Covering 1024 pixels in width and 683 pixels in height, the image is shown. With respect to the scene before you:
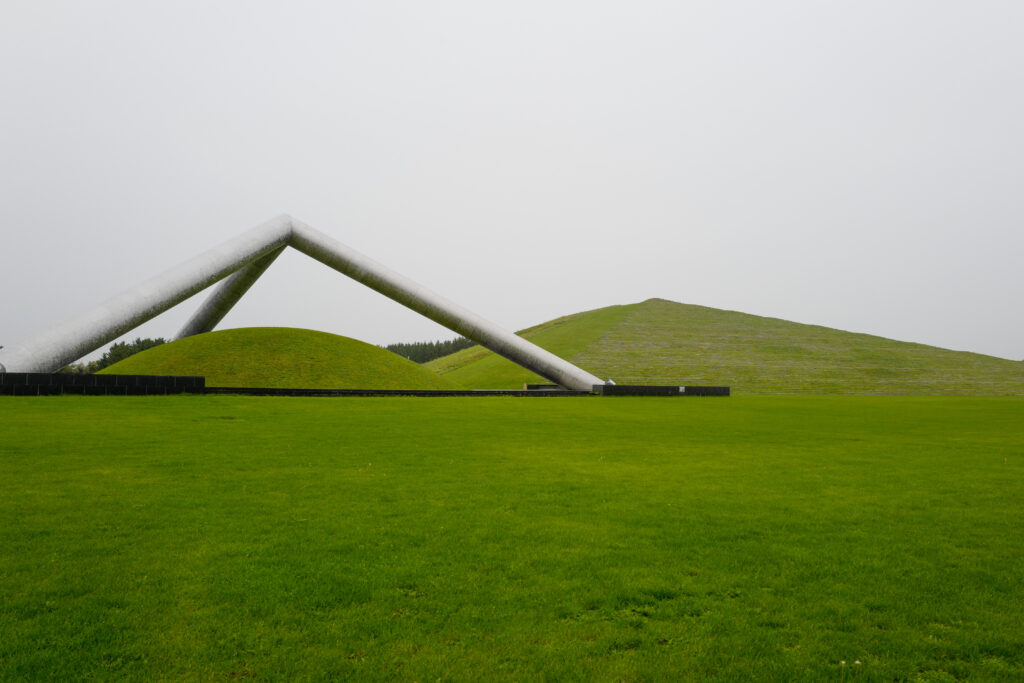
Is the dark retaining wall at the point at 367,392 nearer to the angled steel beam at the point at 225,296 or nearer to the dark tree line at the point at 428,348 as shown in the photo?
the angled steel beam at the point at 225,296

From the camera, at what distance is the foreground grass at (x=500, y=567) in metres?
3.43

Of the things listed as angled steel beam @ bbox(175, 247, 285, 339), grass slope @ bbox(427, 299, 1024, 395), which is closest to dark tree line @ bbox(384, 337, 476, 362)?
grass slope @ bbox(427, 299, 1024, 395)

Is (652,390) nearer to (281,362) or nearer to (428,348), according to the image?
(281,362)

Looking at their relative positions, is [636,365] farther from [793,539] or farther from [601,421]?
[793,539]

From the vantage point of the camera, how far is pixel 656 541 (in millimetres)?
5551

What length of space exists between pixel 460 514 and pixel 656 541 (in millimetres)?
1948

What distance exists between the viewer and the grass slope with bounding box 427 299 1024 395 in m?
55.4

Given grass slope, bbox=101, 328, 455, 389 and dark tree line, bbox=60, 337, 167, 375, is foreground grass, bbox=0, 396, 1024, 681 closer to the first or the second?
grass slope, bbox=101, 328, 455, 389

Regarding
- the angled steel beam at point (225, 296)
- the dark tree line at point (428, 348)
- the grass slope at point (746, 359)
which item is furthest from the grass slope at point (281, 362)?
the dark tree line at point (428, 348)

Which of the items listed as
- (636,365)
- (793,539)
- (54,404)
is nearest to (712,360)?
(636,365)

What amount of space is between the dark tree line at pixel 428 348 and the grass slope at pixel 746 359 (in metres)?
38.5

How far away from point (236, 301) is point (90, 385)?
1717 centimetres

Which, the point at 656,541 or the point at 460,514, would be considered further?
the point at 460,514

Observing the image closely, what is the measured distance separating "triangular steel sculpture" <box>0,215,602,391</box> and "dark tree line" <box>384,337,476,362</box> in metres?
78.0
